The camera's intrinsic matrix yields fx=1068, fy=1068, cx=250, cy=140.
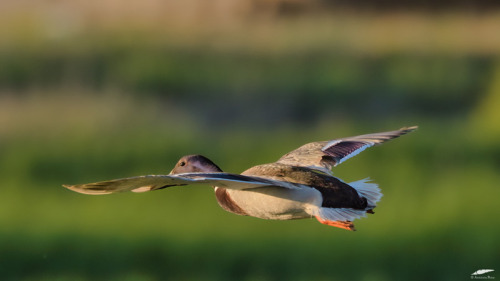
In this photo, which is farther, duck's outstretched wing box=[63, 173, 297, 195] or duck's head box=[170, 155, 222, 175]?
duck's head box=[170, 155, 222, 175]

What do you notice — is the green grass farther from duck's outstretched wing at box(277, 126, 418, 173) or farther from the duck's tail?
the duck's tail

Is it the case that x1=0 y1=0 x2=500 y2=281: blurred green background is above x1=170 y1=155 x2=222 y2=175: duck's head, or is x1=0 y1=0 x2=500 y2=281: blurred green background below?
below

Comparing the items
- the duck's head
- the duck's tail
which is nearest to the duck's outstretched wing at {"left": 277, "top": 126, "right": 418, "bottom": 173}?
the duck's tail

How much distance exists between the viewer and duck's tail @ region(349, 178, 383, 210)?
303 centimetres

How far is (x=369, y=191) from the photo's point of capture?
3119 millimetres

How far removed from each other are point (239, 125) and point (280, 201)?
511cm

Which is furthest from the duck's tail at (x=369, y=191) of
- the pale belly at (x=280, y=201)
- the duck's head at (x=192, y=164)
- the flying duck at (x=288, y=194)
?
the duck's head at (x=192, y=164)

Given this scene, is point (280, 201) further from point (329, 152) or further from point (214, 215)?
point (214, 215)

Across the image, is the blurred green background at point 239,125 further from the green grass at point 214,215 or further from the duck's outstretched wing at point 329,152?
the duck's outstretched wing at point 329,152

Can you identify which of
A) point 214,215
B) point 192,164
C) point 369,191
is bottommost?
point 214,215

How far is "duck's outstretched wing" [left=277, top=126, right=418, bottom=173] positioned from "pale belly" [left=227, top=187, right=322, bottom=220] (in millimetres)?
371

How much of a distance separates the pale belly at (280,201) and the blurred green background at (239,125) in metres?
2.69

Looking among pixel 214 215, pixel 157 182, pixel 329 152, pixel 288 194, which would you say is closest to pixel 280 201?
pixel 288 194

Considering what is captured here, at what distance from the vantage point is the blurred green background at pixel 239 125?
5797mm
